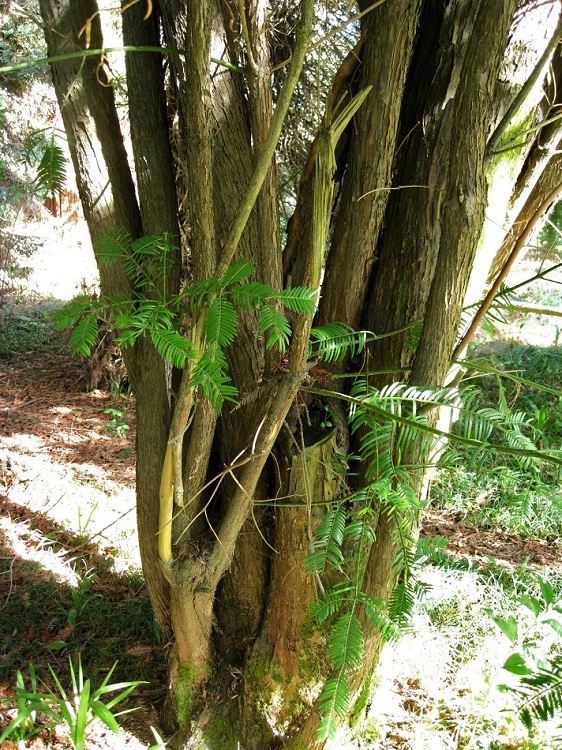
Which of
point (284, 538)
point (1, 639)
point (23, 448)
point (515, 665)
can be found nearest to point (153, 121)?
point (284, 538)

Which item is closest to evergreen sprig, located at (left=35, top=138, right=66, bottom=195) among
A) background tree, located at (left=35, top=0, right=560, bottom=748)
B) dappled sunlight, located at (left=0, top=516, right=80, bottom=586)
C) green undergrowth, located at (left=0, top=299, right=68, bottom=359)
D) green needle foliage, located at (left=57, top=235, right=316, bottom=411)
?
background tree, located at (left=35, top=0, right=560, bottom=748)

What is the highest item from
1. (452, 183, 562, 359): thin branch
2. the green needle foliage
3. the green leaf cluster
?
(452, 183, 562, 359): thin branch

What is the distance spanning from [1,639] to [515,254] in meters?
2.75

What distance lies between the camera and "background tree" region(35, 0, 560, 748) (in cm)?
158

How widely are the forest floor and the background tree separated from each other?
0.42 m

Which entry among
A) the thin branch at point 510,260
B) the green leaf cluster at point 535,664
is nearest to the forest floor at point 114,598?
the green leaf cluster at point 535,664

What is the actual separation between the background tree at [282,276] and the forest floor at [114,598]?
1.38 feet

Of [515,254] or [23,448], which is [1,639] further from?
[515,254]

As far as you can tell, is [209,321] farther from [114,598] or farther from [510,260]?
[114,598]

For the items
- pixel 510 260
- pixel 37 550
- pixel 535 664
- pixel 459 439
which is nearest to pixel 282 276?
pixel 510 260

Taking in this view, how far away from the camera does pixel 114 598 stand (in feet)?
10.5

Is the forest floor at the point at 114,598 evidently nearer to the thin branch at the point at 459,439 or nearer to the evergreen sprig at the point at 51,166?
the thin branch at the point at 459,439

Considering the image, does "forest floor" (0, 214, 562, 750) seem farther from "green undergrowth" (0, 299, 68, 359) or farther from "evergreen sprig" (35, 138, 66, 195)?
"green undergrowth" (0, 299, 68, 359)

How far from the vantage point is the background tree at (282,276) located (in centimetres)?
158
